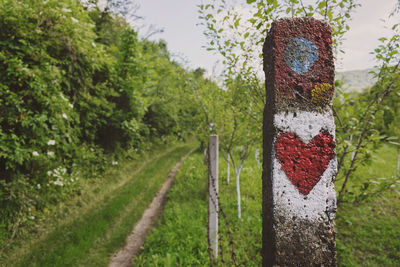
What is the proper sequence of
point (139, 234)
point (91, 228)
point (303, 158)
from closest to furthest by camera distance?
1. point (303, 158)
2. point (91, 228)
3. point (139, 234)

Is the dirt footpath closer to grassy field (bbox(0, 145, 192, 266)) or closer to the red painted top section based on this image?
grassy field (bbox(0, 145, 192, 266))

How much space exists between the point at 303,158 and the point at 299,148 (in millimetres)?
55

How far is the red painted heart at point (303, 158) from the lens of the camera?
39.8 inches

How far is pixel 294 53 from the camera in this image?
1.06 m

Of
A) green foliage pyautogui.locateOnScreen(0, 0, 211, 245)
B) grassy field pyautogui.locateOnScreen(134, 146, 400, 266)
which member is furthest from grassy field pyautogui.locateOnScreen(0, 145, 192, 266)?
grassy field pyautogui.locateOnScreen(134, 146, 400, 266)

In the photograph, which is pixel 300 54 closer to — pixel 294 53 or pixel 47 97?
pixel 294 53

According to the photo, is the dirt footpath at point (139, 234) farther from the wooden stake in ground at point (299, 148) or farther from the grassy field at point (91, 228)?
the wooden stake in ground at point (299, 148)

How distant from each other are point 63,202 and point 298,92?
6.68 meters

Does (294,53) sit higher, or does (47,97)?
(47,97)

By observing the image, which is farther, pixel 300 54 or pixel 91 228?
pixel 91 228

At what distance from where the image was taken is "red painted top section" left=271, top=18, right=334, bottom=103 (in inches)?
41.2

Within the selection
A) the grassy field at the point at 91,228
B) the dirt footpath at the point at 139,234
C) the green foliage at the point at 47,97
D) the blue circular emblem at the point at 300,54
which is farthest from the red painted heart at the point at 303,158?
the grassy field at the point at 91,228

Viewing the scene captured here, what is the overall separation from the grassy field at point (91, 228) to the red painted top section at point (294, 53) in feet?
15.7

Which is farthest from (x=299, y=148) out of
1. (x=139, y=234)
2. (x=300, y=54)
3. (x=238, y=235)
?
(x=139, y=234)
